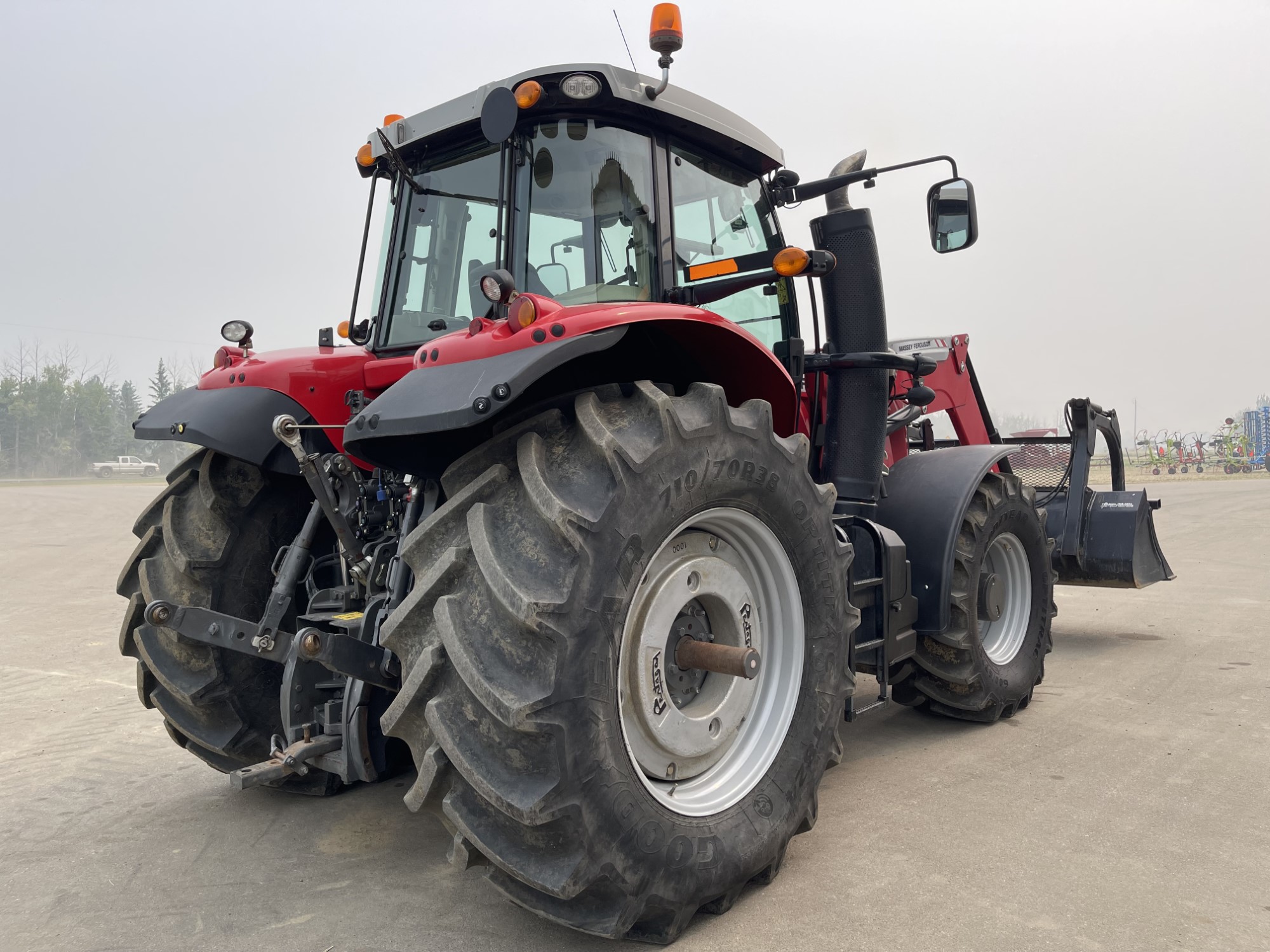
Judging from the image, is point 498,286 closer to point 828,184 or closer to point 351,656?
point 351,656

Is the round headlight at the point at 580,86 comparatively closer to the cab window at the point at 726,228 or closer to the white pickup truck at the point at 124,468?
the cab window at the point at 726,228

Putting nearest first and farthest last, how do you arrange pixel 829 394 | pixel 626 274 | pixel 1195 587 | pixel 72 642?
pixel 626 274 → pixel 829 394 → pixel 72 642 → pixel 1195 587

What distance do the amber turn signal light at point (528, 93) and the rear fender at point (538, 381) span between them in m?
0.77

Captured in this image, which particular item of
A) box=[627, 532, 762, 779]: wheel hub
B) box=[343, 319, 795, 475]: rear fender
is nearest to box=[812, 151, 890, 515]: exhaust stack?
box=[343, 319, 795, 475]: rear fender

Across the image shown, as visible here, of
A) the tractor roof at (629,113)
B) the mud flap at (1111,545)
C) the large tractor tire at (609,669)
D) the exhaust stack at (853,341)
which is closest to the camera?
the large tractor tire at (609,669)

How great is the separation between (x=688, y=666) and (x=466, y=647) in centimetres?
77

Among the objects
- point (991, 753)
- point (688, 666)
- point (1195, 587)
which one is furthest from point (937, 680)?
point (1195, 587)

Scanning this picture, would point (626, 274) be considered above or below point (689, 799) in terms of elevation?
above

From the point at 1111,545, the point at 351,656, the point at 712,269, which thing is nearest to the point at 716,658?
the point at 351,656

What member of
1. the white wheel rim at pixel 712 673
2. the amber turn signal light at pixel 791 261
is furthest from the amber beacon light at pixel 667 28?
the white wheel rim at pixel 712 673

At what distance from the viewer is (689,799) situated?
2.56 meters

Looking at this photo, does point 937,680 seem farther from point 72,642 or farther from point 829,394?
point 72,642

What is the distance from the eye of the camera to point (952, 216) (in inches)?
147

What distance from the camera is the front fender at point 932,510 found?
12.8 ft
